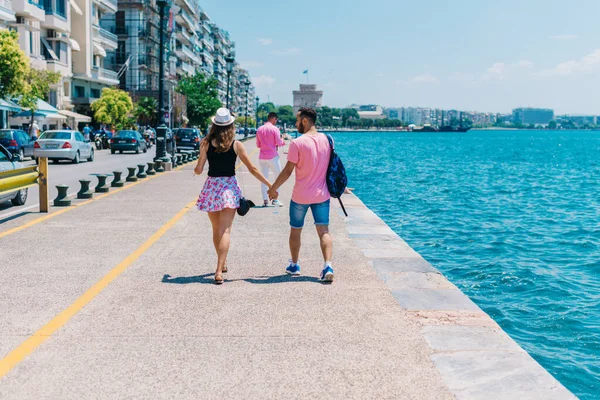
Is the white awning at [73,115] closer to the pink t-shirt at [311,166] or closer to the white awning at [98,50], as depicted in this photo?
the white awning at [98,50]

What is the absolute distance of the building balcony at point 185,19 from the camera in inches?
3797

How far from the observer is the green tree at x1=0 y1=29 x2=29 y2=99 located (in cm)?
3300

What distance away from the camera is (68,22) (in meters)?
52.4

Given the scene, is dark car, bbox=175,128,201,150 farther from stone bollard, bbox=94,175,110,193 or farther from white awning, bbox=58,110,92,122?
stone bollard, bbox=94,175,110,193

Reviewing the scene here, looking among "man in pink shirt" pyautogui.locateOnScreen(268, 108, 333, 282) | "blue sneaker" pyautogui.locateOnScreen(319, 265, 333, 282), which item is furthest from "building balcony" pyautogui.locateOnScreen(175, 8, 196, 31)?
"blue sneaker" pyautogui.locateOnScreen(319, 265, 333, 282)

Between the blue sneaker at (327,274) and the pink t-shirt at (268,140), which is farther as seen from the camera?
the pink t-shirt at (268,140)

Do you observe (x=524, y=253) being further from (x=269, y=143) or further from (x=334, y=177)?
(x=334, y=177)

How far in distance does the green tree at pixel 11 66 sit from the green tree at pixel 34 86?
1.07 metres

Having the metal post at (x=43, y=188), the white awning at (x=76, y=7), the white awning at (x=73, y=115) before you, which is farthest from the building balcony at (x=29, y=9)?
the metal post at (x=43, y=188)

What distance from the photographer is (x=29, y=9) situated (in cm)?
4425

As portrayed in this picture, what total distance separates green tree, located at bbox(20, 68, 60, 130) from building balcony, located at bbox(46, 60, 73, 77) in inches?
273

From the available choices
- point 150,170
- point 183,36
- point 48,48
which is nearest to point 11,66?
point 150,170

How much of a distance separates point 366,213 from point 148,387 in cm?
965

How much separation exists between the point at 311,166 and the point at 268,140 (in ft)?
21.1
